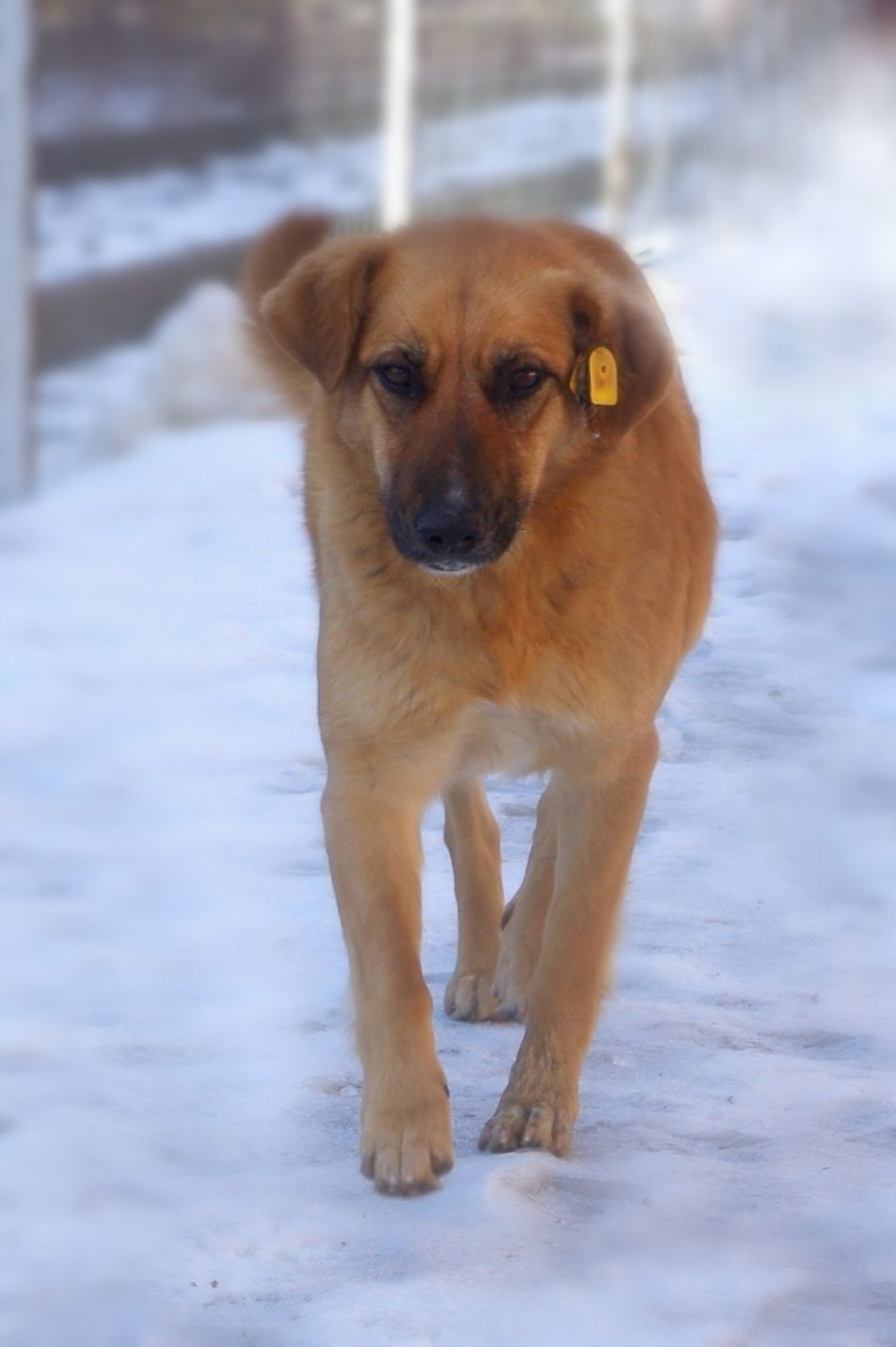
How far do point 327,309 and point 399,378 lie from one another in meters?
0.21

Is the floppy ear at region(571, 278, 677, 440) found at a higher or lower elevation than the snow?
higher

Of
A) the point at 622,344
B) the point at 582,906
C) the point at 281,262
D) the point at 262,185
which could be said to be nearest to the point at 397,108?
the point at 262,185

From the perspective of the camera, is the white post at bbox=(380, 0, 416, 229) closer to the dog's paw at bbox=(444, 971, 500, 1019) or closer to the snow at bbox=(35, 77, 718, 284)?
the snow at bbox=(35, 77, 718, 284)

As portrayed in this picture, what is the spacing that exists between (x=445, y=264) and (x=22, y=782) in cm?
190

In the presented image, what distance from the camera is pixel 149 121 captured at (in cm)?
725

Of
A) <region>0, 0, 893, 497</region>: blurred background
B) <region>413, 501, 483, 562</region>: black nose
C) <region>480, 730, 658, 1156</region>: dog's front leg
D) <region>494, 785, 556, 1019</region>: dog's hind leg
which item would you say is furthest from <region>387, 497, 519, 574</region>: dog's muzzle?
<region>0, 0, 893, 497</region>: blurred background

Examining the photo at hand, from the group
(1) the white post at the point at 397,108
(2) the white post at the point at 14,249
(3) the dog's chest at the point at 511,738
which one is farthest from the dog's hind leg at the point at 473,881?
(1) the white post at the point at 397,108

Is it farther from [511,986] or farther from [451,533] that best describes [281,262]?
[511,986]

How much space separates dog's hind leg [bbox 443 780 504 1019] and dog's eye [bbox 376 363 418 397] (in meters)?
0.87

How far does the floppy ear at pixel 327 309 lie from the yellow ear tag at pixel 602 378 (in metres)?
0.39

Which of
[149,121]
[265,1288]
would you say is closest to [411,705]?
[265,1288]

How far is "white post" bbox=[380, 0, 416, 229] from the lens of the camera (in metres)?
8.34

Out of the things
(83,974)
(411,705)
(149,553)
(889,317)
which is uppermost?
(411,705)

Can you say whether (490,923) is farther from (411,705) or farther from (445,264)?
(445,264)
